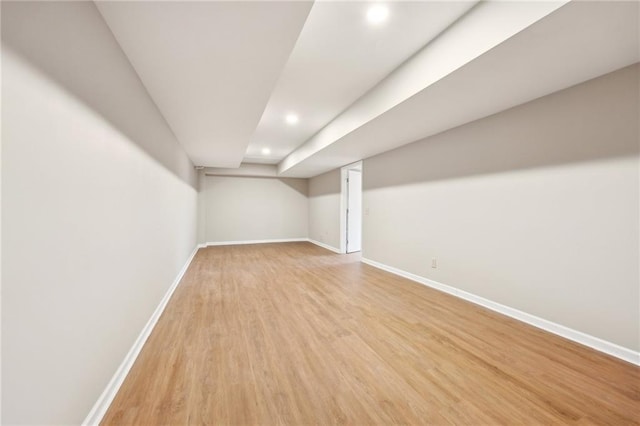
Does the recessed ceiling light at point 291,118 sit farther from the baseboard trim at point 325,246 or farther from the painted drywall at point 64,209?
the baseboard trim at point 325,246

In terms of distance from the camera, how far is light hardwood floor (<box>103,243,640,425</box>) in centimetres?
144

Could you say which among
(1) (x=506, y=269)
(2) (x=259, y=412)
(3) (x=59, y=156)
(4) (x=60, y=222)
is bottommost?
(2) (x=259, y=412)

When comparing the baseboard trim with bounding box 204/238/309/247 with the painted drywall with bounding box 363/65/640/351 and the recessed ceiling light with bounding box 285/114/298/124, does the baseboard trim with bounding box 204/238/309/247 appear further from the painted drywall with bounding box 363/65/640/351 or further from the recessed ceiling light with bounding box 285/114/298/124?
the painted drywall with bounding box 363/65/640/351

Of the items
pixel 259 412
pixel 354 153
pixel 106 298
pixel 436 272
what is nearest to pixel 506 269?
pixel 436 272

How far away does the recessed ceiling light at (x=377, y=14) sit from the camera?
5.75ft

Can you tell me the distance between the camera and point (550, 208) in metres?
2.39

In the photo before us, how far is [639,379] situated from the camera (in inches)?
67.7

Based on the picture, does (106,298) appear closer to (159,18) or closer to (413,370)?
(159,18)

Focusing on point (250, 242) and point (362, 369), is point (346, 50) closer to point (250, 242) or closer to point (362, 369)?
point (362, 369)

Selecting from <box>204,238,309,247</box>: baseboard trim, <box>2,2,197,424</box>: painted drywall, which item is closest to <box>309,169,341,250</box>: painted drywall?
<box>204,238,309,247</box>: baseboard trim

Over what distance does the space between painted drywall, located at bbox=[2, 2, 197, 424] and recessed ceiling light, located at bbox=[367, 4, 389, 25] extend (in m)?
1.60

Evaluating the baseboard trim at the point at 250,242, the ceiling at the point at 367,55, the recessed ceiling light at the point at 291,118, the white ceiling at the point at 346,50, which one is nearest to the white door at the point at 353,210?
the baseboard trim at the point at 250,242

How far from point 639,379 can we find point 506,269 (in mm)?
1153

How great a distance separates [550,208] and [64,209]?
11.3 feet
